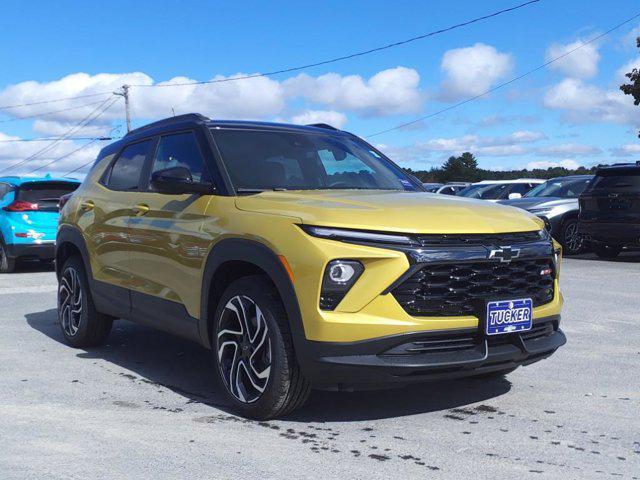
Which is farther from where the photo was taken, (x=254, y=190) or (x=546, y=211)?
(x=546, y=211)

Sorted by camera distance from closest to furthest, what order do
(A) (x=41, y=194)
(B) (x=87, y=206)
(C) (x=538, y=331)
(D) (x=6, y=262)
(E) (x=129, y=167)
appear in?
(C) (x=538, y=331) → (E) (x=129, y=167) → (B) (x=87, y=206) → (A) (x=41, y=194) → (D) (x=6, y=262)

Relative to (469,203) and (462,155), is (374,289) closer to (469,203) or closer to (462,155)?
(469,203)

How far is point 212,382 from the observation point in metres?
5.25

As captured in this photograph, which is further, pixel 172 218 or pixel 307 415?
pixel 172 218

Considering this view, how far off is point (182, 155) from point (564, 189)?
39.8 ft

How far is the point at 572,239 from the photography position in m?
15.2

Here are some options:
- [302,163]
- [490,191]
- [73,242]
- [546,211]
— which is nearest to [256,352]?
[302,163]

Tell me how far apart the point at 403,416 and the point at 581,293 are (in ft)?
19.2

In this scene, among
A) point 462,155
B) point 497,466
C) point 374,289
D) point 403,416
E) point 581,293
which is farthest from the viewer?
point 462,155

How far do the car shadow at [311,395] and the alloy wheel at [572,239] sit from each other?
1041 cm

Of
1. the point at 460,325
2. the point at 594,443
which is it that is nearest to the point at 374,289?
the point at 460,325

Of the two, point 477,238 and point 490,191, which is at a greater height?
point 490,191

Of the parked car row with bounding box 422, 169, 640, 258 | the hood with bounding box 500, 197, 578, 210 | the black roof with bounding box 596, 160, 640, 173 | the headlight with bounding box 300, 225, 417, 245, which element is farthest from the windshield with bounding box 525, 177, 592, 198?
the headlight with bounding box 300, 225, 417, 245

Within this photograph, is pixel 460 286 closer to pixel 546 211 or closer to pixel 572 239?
pixel 546 211
